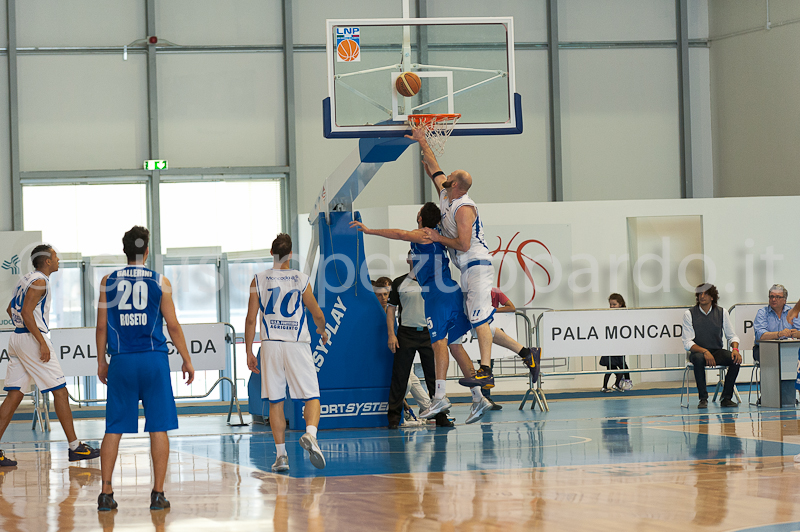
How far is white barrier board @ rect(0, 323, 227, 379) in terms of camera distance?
11.6 metres

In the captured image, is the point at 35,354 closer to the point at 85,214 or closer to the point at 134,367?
the point at 134,367

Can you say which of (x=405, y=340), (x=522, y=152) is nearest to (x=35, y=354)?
(x=405, y=340)

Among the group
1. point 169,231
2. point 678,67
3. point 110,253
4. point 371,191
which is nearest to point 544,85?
point 678,67

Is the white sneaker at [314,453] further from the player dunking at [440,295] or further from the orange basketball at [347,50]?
the orange basketball at [347,50]

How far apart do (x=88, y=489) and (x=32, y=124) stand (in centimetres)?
1345

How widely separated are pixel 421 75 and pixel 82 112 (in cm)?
1214

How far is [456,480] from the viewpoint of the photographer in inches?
243

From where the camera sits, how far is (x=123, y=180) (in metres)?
18.1

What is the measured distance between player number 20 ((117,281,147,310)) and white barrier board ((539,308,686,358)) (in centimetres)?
769

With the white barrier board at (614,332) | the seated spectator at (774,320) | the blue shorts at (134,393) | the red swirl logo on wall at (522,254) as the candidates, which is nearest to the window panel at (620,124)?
the red swirl logo on wall at (522,254)

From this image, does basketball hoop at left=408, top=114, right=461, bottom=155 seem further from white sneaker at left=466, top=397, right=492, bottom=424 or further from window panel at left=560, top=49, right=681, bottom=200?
window panel at left=560, top=49, right=681, bottom=200

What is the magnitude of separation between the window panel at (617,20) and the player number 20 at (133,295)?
15.6 meters

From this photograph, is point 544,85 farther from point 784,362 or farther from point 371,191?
point 784,362

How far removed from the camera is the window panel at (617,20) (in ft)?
62.9
